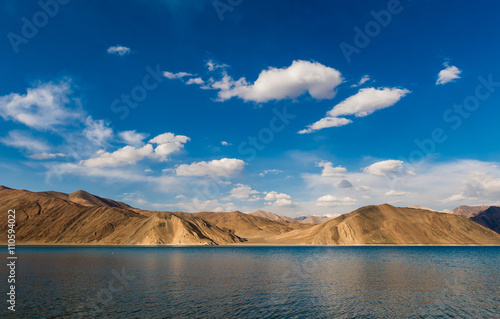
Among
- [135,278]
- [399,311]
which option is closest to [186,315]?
[399,311]

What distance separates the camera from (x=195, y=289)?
138ft

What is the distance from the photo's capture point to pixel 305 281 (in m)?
50.2

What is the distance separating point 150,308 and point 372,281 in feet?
118

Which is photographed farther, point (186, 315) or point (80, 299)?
point (80, 299)

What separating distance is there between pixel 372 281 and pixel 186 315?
3386 cm

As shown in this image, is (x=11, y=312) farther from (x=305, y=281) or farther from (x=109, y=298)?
(x=305, y=281)

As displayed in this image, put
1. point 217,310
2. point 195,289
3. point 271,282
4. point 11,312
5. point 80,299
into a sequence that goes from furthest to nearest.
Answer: point 271,282
point 195,289
point 80,299
point 217,310
point 11,312

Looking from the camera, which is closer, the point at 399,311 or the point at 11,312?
the point at 11,312

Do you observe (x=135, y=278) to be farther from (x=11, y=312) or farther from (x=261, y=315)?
(x=261, y=315)

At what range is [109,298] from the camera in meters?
35.9

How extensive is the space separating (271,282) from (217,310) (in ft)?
64.4

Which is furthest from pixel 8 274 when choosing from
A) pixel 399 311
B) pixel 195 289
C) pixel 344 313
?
pixel 399 311

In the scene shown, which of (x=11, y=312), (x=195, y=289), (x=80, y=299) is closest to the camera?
(x=11, y=312)

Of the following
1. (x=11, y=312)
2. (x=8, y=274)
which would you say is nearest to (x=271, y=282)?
(x=11, y=312)
